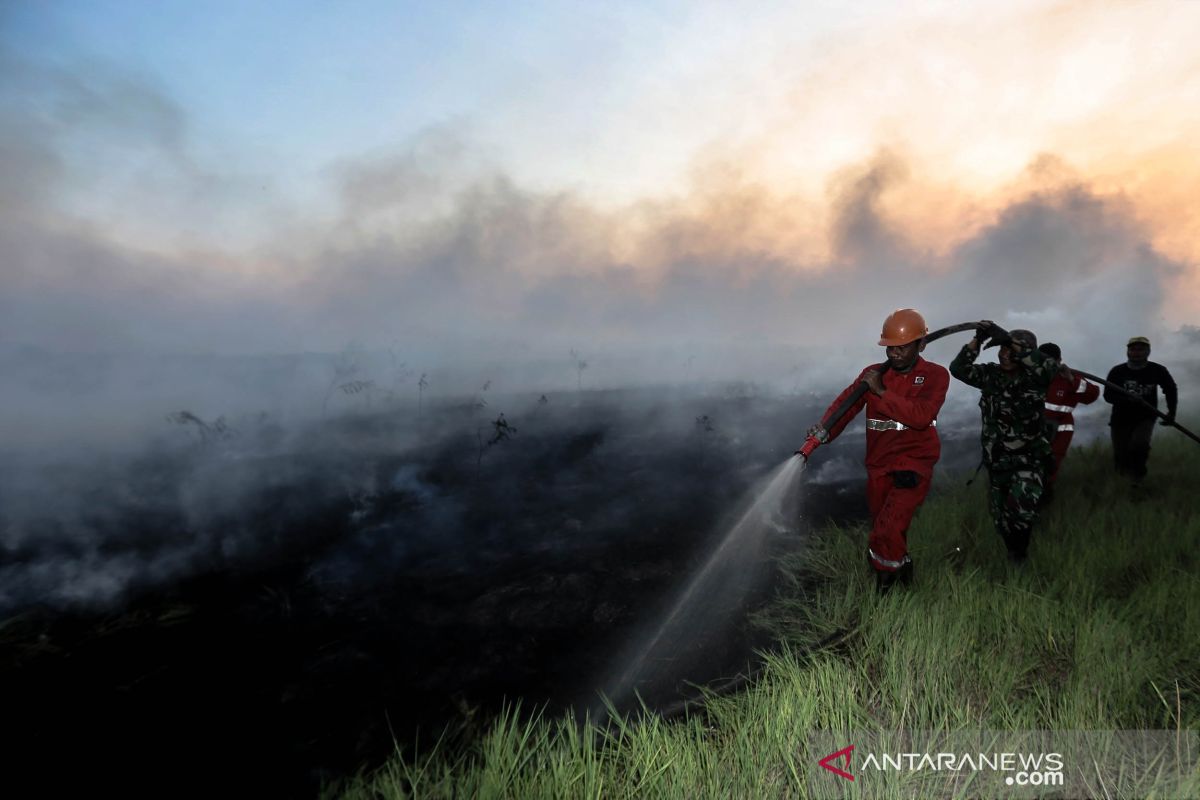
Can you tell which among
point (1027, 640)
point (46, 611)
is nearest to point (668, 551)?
point (1027, 640)

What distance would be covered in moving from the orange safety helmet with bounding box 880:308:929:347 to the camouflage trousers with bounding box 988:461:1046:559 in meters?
2.07

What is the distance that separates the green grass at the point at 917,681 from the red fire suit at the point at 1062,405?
1.05 m

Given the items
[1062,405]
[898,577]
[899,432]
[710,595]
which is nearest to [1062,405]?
[1062,405]

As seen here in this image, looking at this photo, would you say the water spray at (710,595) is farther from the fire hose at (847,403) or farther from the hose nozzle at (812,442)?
the fire hose at (847,403)

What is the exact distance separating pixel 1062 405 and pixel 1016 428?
1.89m

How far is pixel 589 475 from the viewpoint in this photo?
12.6m

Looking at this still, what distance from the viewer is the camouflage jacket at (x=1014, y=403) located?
4.72 m

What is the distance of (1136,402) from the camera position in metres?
6.61

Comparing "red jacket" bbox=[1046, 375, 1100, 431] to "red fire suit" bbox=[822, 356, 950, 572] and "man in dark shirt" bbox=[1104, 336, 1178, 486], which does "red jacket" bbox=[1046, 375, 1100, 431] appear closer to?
"man in dark shirt" bbox=[1104, 336, 1178, 486]

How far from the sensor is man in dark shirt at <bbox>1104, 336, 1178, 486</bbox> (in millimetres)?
6656

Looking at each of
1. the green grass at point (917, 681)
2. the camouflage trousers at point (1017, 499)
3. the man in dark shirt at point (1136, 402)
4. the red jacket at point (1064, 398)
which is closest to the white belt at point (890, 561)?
the green grass at point (917, 681)

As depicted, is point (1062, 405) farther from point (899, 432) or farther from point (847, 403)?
point (847, 403)

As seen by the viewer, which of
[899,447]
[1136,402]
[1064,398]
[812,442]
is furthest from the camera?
[1136,402]

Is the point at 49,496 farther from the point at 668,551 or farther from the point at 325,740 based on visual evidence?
the point at 668,551
